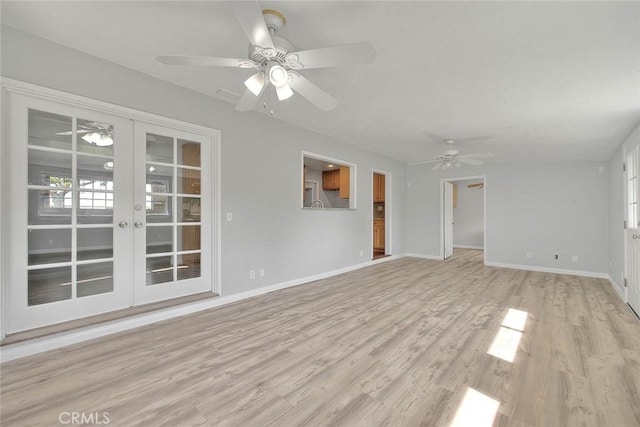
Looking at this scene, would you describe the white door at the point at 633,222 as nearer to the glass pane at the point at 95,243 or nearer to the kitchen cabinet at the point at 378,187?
the kitchen cabinet at the point at 378,187

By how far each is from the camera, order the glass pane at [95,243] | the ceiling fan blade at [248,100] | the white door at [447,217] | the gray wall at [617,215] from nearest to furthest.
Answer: the ceiling fan blade at [248,100], the glass pane at [95,243], the gray wall at [617,215], the white door at [447,217]

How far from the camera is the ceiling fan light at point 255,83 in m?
2.04

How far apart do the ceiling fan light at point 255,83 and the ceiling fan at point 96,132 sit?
1.61 metres

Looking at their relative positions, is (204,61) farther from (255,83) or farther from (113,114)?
(113,114)

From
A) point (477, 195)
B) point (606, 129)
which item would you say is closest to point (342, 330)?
point (606, 129)

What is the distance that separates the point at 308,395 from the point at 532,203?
22.0 ft

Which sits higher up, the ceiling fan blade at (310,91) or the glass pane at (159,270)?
the ceiling fan blade at (310,91)

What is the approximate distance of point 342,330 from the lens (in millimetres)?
2742

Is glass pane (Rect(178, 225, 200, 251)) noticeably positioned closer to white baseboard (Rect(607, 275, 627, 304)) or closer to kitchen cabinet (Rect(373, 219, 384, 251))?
kitchen cabinet (Rect(373, 219, 384, 251))

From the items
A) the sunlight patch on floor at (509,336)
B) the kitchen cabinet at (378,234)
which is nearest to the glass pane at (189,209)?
the sunlight patch on floor at (509,336)

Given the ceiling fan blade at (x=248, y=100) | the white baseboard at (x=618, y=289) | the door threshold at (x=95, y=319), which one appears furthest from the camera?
the white baseboard at (x=618, y=289)

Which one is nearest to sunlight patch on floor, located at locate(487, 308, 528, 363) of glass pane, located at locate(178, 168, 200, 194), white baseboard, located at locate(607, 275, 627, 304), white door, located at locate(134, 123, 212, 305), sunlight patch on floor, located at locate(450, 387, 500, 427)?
sunlight patch on floor, located at locate(450, 387, 500, 427)

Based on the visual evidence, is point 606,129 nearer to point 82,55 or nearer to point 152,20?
point 152,20

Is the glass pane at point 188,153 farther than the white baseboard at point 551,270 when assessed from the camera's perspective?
No
